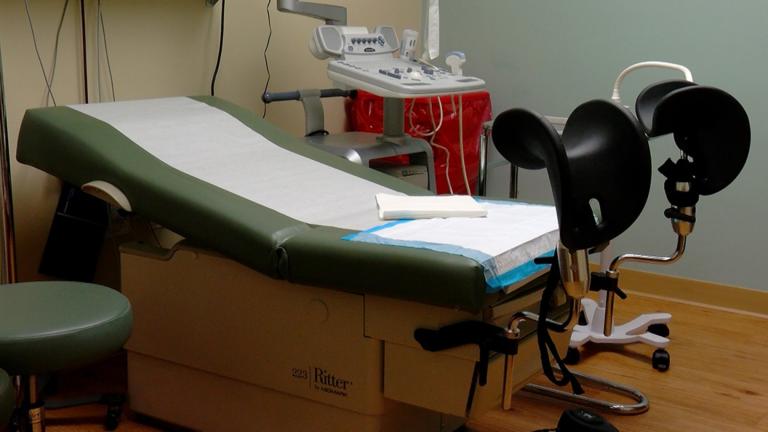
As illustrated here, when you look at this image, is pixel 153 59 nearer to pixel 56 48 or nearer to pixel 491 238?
pixel 56 48

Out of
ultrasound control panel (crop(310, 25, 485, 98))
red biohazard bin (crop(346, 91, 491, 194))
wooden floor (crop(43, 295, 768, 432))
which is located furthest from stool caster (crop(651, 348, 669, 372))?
red biohazard bin (crop(346, 91, 491, 194))

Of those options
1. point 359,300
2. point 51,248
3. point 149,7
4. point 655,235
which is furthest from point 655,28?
point 51,248

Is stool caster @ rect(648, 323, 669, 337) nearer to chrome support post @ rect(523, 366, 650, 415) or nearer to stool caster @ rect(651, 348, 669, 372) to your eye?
stool caster @ rect(651, 348, 669, 372)

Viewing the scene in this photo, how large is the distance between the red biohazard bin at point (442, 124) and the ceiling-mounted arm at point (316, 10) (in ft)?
1.76

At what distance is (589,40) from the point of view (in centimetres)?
356

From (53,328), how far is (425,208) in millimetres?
886

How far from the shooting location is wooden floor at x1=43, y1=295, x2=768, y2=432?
227cm

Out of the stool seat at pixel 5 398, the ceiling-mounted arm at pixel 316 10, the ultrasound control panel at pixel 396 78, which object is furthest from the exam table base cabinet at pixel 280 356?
the ceiling-mounted arm at pixel 316 10

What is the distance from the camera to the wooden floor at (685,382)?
7.44ft

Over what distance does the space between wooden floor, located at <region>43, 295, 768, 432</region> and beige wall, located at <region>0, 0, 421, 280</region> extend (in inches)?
24.6

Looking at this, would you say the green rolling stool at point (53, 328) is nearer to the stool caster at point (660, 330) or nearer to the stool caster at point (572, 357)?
the stool caster at point (572, 357)

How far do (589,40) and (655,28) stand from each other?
0.28 m

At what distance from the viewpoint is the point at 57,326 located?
1.59m

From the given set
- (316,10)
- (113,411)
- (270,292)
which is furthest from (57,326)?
(316,10)
